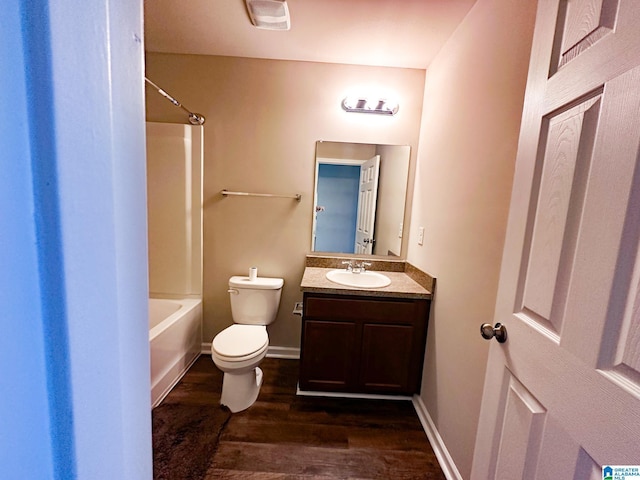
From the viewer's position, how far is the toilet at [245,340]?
165 cm

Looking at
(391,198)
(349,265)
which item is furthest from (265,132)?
(349,265)

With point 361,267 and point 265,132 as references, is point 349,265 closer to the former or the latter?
point 361,267

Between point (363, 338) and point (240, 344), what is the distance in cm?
81

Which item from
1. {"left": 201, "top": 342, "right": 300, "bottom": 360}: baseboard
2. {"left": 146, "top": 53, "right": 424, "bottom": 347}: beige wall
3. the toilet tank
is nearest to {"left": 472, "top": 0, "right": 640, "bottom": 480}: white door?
{"left": 146, "top": 53, "right": 424, "bottom": 347}: beige wall

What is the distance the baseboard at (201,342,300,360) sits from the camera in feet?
7.61

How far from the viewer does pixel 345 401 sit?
5.99 feet

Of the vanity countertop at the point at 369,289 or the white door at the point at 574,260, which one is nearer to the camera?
the white door at the point at 574,260

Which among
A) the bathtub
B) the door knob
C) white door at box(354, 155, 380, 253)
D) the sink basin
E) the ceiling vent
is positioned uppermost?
the ceiling vent

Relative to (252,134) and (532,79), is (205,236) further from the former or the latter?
(532,79)

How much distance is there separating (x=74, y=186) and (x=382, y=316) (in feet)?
5.49

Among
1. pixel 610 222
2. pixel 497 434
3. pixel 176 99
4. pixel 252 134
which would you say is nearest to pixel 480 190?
pixel 610 222

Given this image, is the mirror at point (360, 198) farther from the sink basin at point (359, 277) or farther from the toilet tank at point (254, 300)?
the toilet tank at point (254, 300)

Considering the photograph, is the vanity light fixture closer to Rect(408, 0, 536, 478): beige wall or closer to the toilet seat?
Rect(408, 0, 536, 478): beige wall

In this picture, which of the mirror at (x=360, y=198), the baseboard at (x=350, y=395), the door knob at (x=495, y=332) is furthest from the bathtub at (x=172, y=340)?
the door knob at (x=495, y=332)
